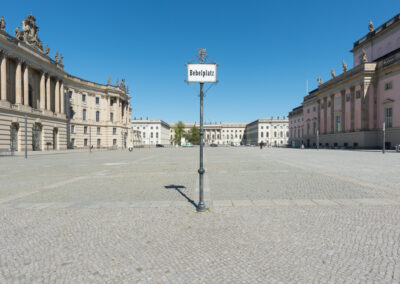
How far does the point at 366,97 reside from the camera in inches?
1663

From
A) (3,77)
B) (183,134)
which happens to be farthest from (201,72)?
(183,134)

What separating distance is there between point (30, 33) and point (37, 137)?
17.7m

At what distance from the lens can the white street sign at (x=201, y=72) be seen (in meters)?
5.19

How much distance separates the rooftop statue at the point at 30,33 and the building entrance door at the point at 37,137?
1357 cm

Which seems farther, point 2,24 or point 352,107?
point 352,107

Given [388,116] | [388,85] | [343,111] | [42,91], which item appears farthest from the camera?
[343,111]

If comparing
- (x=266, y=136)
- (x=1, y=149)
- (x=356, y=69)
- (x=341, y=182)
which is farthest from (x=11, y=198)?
(x=266, y=136)

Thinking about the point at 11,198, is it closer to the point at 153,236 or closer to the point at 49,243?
the point at 49,243

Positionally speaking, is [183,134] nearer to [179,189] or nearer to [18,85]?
[18,85]

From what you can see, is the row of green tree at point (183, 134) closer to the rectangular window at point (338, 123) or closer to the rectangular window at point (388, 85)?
the rectangular window at point (338, 123)

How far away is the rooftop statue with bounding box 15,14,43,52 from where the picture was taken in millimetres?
34191

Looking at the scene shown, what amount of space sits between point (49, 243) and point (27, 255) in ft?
1.25

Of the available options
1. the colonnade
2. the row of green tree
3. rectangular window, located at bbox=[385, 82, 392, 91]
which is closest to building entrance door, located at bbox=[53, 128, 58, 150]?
the colonnade

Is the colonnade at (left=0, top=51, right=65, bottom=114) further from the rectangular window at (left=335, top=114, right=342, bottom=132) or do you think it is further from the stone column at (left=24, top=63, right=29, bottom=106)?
the rectangular window at (left=335, top=114, right=342, bottom=132)
